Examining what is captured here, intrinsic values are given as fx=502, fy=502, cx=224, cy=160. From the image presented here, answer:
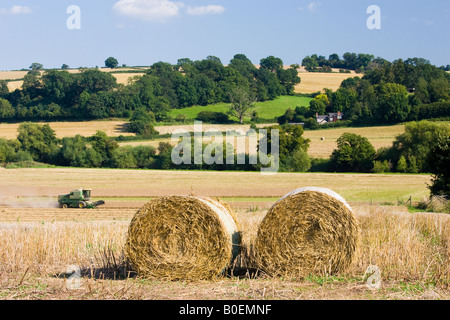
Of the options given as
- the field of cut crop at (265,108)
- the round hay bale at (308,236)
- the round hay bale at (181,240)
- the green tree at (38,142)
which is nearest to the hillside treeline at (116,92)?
the field of cut crop at (265,108)

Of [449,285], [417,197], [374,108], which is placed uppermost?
[374,108]

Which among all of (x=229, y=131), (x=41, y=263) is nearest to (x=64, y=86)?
(x=229, y=131)

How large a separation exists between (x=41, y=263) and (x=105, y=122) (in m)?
63.9

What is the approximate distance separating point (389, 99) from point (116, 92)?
1626 inches

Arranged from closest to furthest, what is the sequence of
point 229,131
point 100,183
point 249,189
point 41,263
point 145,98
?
1. point 41,263
2. point 249,189
3. point 100,183
4. point 229,131
5. point 145,98

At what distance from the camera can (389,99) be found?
66.0 m

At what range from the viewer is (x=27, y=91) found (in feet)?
270

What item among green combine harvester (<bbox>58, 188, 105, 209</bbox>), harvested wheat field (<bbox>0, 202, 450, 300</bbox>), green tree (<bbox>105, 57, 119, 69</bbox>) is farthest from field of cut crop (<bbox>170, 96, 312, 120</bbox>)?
harvested wheat field (<bbox>0, 202, 450, 300</bbox>)

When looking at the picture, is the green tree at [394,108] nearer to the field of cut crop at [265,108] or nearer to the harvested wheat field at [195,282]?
the field of cut crop at [265,108]

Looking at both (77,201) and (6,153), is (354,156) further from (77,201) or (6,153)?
(6,153)

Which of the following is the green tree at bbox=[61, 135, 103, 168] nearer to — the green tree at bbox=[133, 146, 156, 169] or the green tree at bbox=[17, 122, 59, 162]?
the green tree at bbox=[17, 122, 59, 162]

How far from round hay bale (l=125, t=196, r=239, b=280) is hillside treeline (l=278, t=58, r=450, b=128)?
6086 centimetres

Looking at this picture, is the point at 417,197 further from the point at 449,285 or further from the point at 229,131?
the point at 229,131

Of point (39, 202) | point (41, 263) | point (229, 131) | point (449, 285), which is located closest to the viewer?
point (449, 285)
